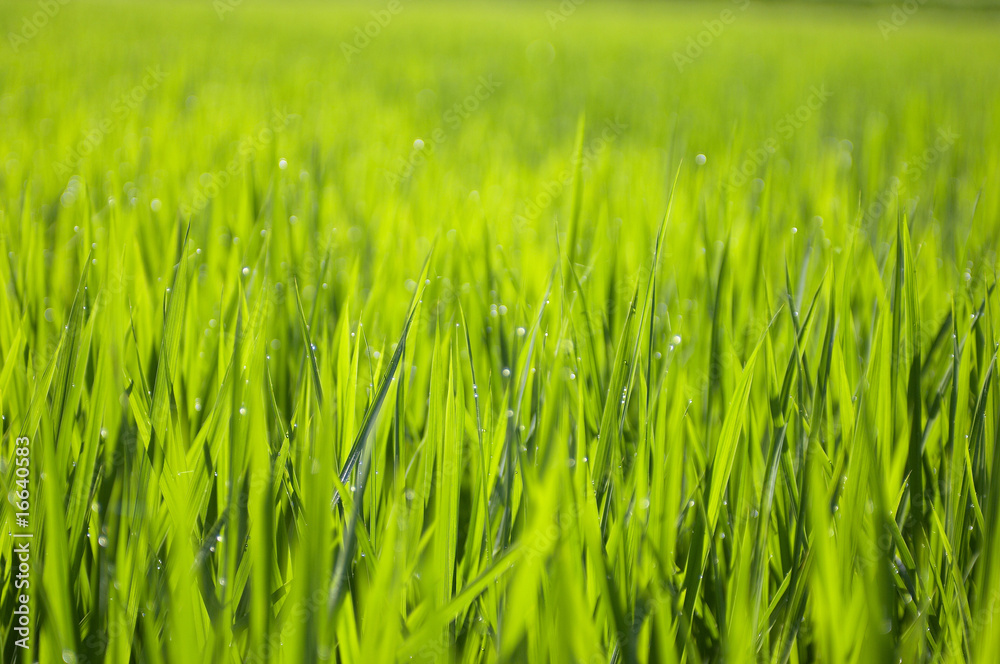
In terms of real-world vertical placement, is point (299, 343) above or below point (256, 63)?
below

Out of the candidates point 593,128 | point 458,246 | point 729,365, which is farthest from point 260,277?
point 593,128

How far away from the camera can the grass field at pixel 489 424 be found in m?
0.31

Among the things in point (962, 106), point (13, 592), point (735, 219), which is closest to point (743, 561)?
point (13, 592)

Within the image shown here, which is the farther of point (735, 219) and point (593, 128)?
point (593, 128)

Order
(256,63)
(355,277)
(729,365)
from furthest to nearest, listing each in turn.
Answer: (256,63)
(355,277)
(729,365)

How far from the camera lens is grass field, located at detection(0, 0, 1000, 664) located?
312 mm

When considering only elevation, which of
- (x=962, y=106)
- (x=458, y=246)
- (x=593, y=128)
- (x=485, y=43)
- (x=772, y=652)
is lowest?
(x=772, y=652)

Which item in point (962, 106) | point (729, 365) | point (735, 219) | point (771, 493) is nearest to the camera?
point (771, 493)

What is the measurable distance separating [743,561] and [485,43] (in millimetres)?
4403

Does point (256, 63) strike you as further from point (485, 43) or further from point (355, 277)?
point (355, 277)

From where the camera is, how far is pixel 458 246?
30.9 inches

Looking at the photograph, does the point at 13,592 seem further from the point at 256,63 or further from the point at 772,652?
the point at 256,63

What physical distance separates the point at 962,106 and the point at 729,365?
2416mm

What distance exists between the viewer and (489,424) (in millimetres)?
469
